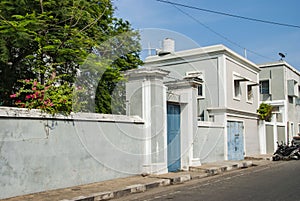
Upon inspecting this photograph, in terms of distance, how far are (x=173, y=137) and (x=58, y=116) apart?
17.2ft

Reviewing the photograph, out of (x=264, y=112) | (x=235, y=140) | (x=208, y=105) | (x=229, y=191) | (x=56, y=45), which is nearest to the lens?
(x=229, y=191)

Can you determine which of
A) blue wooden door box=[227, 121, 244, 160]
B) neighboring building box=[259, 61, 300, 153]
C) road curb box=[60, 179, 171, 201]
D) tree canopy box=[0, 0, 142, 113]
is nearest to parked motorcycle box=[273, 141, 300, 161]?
blue wooden door box=[227, 121, 244, 160]

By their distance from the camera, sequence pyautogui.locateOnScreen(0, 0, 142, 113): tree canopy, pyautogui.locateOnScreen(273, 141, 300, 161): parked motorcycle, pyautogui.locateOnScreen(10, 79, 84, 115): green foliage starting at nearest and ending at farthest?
pyautogui.locateOnScreen(10, 79, 84, 115): green foliage, pyautogui.locateOnScreen(0, 0, 142, 113): tree canopy, pyautogui.locateOnScreen(273, 141, 300, 161): parked motorcycle

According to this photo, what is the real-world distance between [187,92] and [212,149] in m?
3.88

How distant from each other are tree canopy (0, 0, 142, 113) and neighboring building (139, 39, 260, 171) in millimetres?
2736

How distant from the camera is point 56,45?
1132 centimetres

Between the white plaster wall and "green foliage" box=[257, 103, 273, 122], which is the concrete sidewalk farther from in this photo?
"green foliage" box=[257, 103, 273, 122]

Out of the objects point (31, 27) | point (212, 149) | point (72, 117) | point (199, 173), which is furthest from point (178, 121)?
point (31, 27)

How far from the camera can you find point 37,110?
836 cm

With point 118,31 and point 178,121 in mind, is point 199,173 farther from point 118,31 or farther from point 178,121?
point 118,31

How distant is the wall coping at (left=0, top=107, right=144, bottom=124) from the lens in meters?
7.69

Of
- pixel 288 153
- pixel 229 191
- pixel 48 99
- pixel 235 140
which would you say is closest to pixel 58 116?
pixel 48 99

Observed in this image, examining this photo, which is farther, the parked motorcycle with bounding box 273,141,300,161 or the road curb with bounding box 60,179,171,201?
the parked motorcycle with bounding box 273,141,300,161

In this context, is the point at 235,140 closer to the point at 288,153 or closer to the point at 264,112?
the point at 288,153
